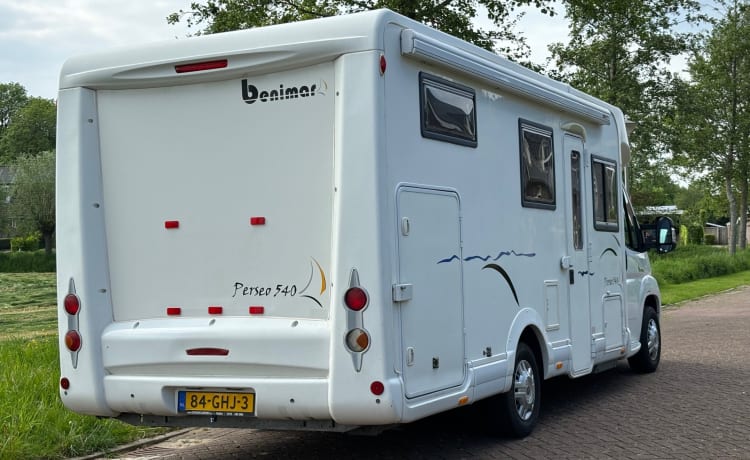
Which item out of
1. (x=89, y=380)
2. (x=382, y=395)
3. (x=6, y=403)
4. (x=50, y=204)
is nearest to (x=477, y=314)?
(x=382, y=395)

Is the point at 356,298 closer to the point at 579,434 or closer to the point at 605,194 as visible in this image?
the point at 579,434

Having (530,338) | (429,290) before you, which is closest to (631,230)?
(530,338)

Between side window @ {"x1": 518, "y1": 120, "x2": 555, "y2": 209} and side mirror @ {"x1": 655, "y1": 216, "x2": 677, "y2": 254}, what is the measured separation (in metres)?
2.88

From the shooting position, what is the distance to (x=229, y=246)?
20.0 ft

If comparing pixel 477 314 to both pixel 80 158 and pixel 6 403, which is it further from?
pixel 6 403

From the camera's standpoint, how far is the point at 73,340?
6.29 metres

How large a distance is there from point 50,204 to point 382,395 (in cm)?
6115

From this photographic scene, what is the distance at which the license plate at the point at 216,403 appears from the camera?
587 centimetres

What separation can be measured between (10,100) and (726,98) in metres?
66.3

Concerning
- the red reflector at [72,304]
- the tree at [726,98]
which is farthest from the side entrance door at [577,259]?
the tree at [726,98]

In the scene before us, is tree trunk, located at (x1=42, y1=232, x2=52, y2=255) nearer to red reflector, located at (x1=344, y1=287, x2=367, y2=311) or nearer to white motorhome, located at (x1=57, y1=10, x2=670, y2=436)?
white motorhome, located at (x1=57, y1=10, x2=670, y2=436)

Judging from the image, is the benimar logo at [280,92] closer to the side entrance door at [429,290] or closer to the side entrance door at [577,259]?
the side entrance door at [429,290]

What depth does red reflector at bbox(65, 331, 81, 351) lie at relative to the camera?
6277mm

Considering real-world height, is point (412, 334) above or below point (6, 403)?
above
